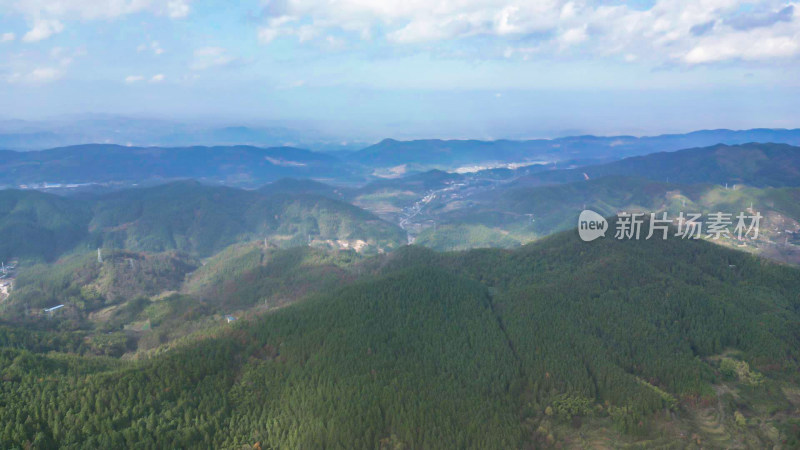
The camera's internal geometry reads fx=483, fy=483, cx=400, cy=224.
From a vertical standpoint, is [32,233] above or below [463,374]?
above

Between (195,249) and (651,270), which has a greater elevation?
(651,270)

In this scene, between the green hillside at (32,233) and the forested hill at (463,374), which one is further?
the green hillside at (32,233)

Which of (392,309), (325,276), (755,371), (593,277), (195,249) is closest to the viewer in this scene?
(755,371)

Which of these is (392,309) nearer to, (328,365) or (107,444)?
(328,365)

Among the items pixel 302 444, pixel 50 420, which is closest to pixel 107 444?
pixel 50 420

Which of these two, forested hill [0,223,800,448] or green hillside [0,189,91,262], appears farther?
green hillside [0,189,91,262]

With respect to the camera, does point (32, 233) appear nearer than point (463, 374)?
No

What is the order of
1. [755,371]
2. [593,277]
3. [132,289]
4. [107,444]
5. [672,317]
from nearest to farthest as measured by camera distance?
[107,444], [755,371], [672,317], [593,277], [132,289]

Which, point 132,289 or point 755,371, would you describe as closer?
point 755,371
